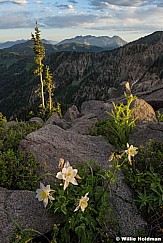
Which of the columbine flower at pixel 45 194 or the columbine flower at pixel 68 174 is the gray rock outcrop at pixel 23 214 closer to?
the columbine flower at pixel 45 194

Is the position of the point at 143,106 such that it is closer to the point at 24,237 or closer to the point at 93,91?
the point at 24,237

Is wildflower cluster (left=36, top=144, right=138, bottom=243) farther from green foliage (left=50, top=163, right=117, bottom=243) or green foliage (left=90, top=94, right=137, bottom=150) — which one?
green foliage (left=90, top=94, right=137, bottom=150)

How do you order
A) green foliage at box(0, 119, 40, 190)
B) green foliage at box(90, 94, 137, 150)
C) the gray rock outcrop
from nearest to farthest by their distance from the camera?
1. the gray rock outcrop
2. green foliage at box(0, 119, 40, 190)
3. green foliage at box(90, 94, 137, 150)

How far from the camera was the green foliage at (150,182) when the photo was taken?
573 centimetres

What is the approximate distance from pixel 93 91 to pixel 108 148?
597ft

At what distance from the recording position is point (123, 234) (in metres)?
5.51

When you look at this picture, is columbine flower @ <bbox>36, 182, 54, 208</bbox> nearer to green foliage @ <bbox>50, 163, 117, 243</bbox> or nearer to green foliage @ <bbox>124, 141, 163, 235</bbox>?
green foliage @ <bbox>50, 163, 117, 243</bbox>

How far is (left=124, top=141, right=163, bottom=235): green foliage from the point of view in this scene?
18.8 feet

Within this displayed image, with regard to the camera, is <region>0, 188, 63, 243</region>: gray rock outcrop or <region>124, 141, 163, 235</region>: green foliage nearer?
<region>0, 188, 63, 243</region>: gray rock outcrop

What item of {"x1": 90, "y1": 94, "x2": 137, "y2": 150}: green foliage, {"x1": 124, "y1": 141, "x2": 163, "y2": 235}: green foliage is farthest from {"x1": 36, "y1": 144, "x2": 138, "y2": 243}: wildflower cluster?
{"x1": 90, "y1": 94, "x2": 137, "y2": 150}: green foliage

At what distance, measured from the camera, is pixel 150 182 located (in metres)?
6.16

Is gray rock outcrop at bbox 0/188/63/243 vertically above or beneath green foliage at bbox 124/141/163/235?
beneath

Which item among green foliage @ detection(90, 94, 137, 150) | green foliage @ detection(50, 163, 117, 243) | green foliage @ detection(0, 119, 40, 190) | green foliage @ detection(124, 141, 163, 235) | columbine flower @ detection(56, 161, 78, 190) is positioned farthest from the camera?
green foliage @ detection(90, 94, 137, 150)

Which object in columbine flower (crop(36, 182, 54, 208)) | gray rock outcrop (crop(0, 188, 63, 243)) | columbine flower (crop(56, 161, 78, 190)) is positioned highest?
columbine flower (crop(56, 161, 78, 190))
